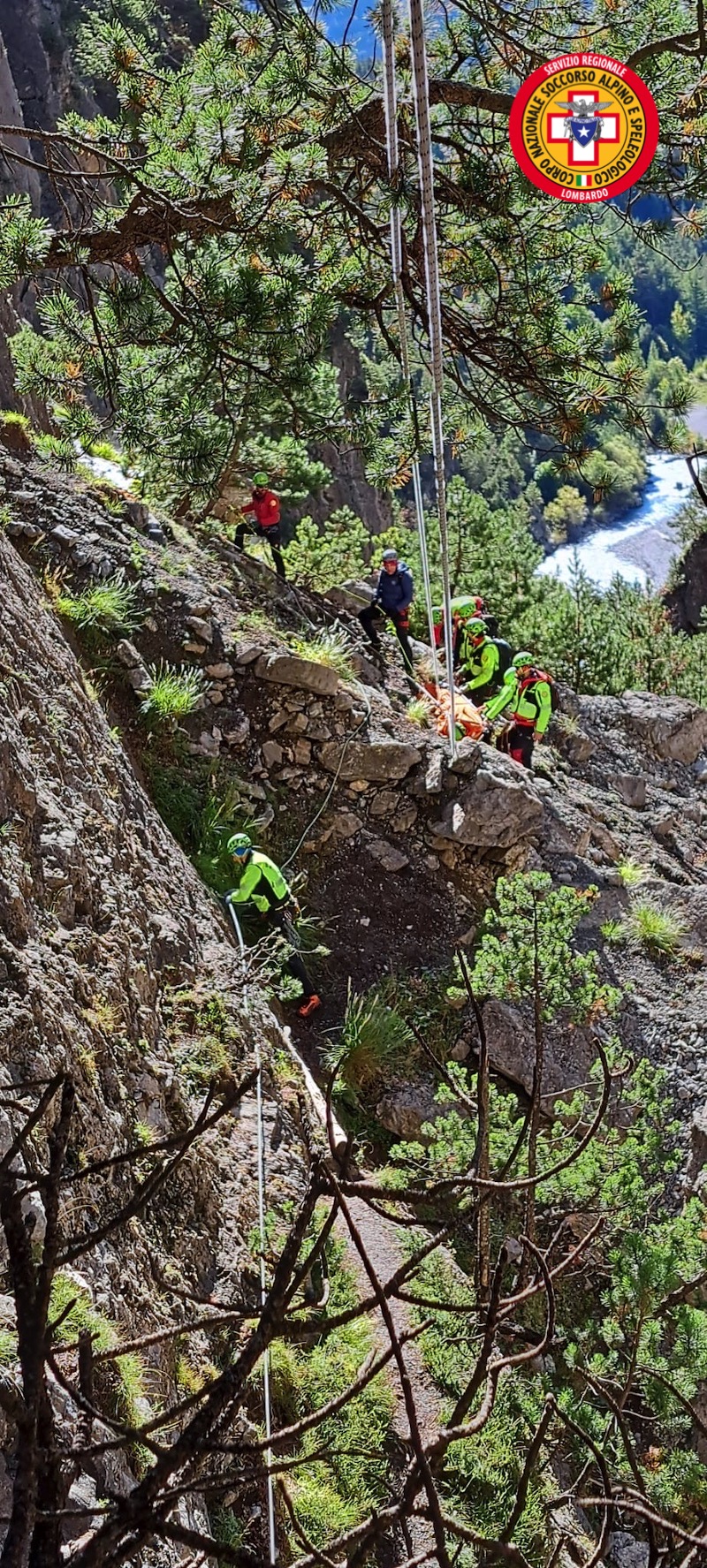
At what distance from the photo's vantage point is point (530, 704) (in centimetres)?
1081

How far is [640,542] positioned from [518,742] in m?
82.4

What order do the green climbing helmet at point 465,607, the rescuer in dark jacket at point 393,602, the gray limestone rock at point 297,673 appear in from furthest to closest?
the green climbing helmet at point 465,607
the rescuer in dark jacket at point 393,602
the gray limestone rock at point 297,673

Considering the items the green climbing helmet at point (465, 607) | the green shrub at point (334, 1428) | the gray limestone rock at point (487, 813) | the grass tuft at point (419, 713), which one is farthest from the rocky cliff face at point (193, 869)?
the green climbing helmet at point (465, 607)

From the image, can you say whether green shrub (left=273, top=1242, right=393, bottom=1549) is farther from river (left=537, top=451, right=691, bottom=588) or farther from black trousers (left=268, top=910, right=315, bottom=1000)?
river (left=537, top=451, right=691, bottom=588)

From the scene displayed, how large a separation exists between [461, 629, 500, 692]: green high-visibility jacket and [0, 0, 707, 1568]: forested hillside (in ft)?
3.13

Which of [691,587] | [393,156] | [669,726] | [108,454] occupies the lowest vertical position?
[691,587]

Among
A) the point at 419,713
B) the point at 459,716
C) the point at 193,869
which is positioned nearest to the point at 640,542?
the point at 459,716

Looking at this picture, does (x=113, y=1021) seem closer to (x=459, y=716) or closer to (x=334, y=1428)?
(x=334, y=1428)

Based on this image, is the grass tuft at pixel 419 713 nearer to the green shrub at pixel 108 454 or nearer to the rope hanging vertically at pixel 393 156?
the green shrub at pixel 108 454

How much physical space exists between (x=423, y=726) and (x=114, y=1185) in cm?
655

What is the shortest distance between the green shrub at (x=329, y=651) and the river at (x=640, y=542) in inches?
2630

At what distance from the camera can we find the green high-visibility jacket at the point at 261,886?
8.03 metres

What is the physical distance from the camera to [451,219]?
18.5 ft

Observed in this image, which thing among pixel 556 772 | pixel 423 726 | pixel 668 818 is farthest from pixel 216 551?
pixel 668 818
